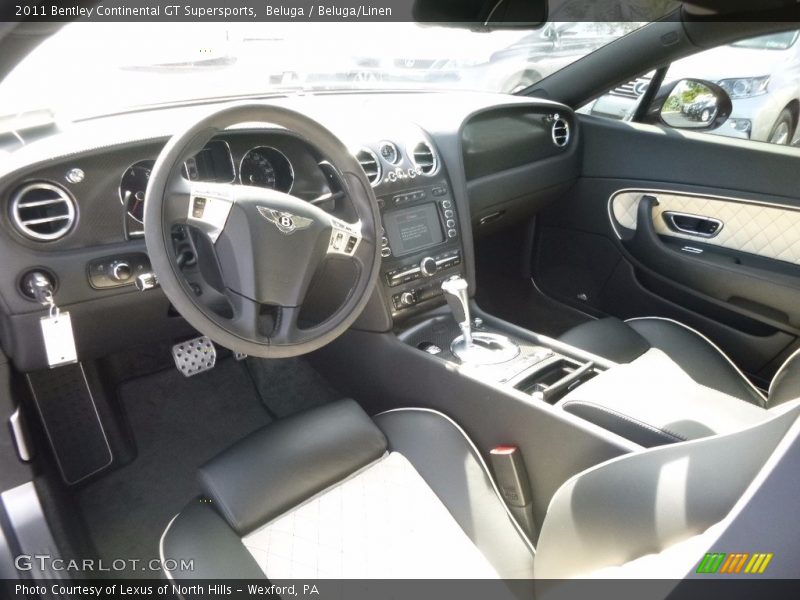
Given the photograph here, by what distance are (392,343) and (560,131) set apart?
125 cm

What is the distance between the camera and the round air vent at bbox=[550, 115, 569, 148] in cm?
240

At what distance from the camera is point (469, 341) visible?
168cm

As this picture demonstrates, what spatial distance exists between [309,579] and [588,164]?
75.5 inches

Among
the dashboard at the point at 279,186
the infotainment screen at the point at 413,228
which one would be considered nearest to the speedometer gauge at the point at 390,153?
the dashboard at the point at 279,186

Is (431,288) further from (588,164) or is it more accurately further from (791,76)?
(791,76)

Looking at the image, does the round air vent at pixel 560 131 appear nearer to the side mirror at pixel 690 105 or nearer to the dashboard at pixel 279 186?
the dashboard at pixel 279 186

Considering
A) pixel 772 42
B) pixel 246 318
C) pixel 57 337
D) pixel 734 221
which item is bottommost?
pixel 734 221

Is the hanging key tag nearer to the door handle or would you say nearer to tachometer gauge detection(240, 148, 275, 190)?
tachometer gauge detection(240, 148, 275, 190)

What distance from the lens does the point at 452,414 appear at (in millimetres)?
1552

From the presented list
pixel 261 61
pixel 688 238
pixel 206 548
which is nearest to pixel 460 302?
pixel 206 548

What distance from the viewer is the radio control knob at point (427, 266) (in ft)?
5.89

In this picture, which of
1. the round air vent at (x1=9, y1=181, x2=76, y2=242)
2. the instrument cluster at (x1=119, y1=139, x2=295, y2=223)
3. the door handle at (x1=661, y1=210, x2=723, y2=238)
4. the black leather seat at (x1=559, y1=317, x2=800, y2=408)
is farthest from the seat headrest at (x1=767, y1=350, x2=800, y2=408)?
the round air vent at (x1=9, y1=181, x2=76, y2=242)

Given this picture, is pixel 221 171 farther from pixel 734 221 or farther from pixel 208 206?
pixel 734 221

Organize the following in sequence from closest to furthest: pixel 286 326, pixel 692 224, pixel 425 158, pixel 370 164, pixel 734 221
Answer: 1. pixel 286 326
2. pixel 370 164
3. pixel 425 158
4. pixel 734 221
5. pixel 692 224
